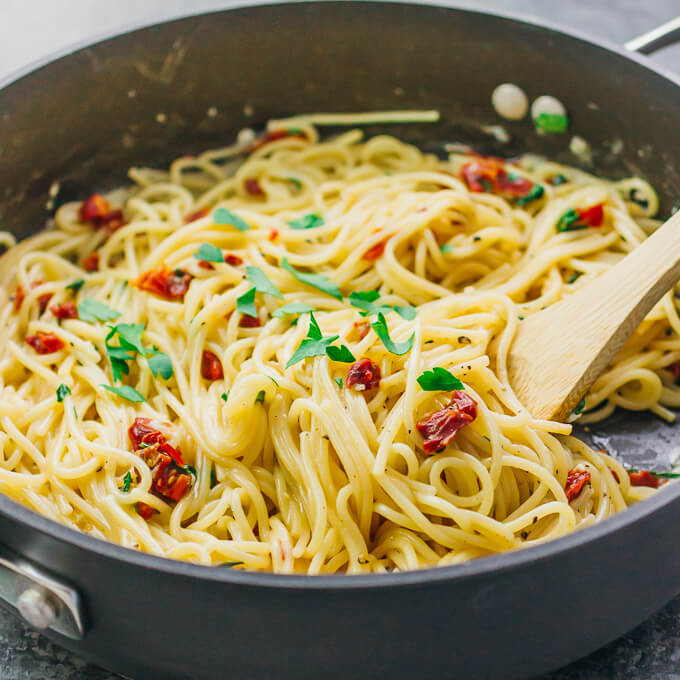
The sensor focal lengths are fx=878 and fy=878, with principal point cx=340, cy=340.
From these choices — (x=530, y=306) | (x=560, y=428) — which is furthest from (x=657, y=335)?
(x=560, y=428)

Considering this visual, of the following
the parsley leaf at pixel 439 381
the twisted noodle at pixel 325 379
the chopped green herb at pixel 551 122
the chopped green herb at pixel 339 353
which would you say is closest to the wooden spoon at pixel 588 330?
the twisted noodle at pixel 325 379

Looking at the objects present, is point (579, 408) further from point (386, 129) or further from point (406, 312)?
point (386, 129)

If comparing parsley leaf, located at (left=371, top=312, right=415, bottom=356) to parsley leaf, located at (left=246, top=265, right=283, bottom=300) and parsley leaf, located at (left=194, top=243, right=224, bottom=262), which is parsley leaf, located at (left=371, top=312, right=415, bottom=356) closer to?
parsley leaf, located at (left=246, top=265, right=283, bottom=300)

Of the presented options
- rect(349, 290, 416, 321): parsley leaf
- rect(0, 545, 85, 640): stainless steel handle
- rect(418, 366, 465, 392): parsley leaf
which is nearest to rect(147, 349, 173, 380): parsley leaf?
rect(349, 290, 416, 321): parsley leaf

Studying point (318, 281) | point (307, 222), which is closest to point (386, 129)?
point (307, 222)

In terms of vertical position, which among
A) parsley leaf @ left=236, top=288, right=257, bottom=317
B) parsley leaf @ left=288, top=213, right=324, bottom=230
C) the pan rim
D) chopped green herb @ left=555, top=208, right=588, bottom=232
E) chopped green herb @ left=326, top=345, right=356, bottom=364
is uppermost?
parsley leaf @ left=288, top=213, right=324, bottom=230

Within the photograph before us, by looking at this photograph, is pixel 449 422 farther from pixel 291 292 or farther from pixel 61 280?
pixel 61 280
